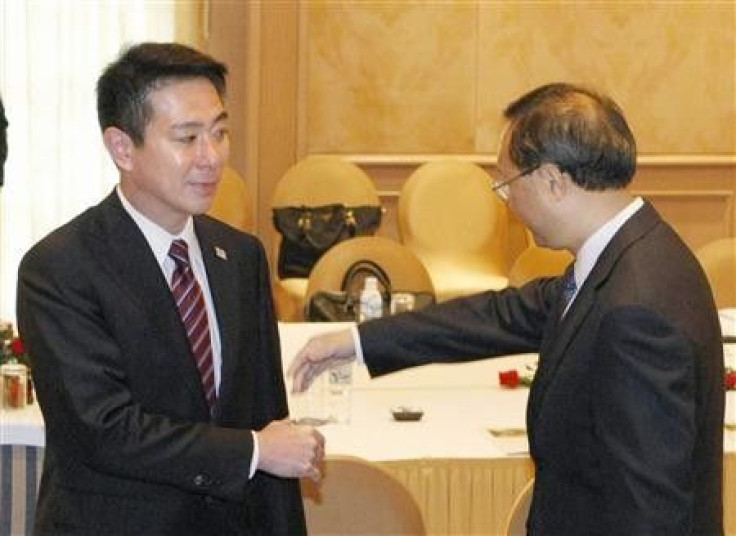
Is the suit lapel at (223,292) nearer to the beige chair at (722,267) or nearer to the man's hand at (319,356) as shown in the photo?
the man's hand at (319,356)

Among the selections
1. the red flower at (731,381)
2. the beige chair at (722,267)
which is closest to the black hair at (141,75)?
the red flower at (731,381)

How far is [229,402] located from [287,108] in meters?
6.72

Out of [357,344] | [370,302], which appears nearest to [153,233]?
[357,344]

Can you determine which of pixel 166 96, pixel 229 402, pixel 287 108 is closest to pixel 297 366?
pixel 229 402

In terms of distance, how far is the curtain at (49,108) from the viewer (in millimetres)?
8789

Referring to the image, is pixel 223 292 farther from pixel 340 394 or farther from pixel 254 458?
pixel 340 394

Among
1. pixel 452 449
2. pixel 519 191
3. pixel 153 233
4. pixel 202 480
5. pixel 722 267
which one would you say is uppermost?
pixel 519 191

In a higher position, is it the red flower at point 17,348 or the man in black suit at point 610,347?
the man in black suit at point 610,347

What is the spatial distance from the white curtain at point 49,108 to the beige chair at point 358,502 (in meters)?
5.27

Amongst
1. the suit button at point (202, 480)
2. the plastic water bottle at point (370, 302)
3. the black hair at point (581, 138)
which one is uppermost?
the black hair at point (581, 138)

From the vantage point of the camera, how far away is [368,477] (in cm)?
370

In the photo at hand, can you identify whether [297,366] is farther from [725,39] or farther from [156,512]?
[725,39]

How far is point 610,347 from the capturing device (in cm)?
277

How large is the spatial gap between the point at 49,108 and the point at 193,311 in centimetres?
599
